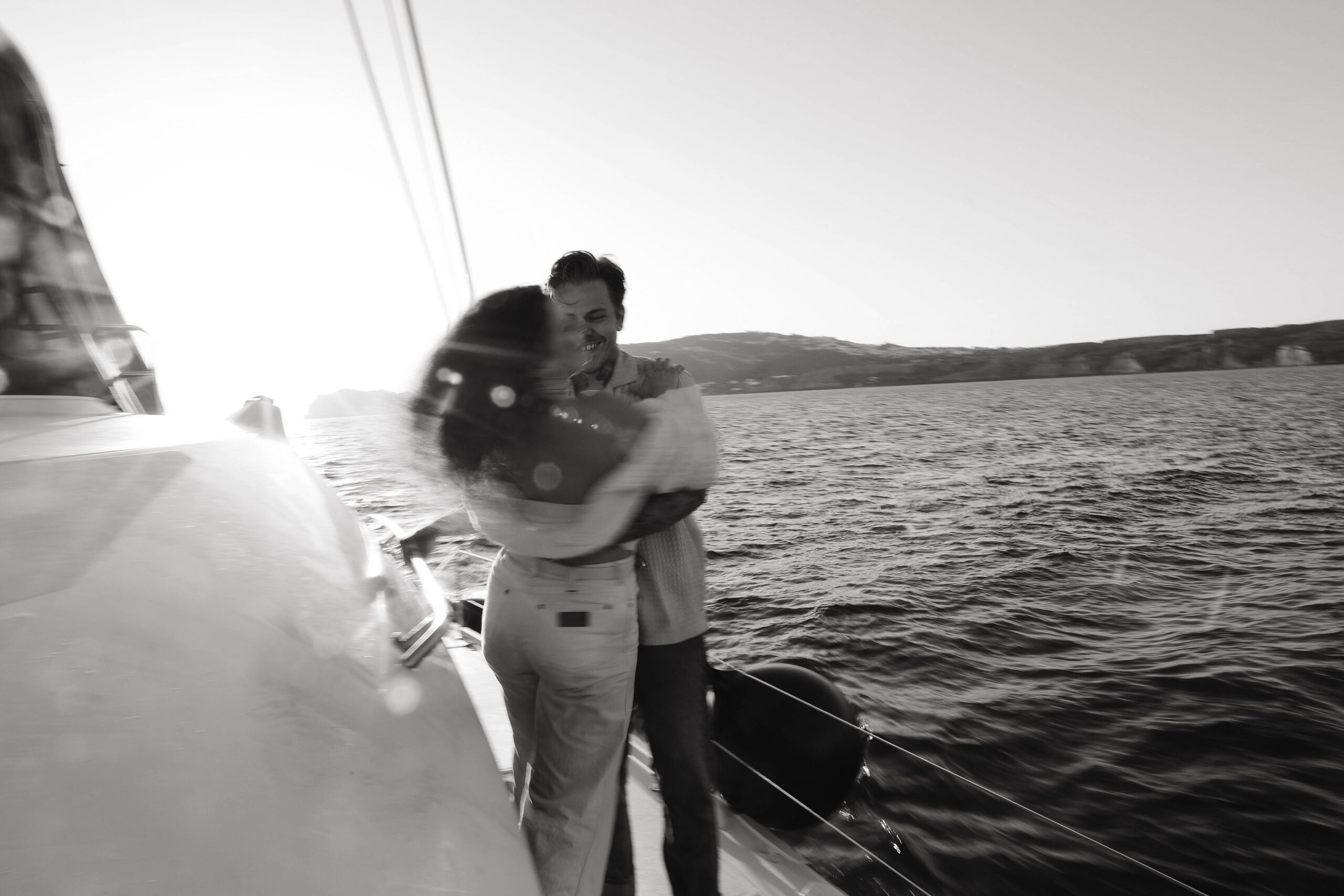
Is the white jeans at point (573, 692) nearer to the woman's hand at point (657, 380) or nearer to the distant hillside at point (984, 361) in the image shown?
the woman's hand at point (657, 380)

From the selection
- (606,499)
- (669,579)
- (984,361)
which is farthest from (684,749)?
(984,361)

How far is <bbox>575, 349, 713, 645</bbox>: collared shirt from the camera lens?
6.75ft

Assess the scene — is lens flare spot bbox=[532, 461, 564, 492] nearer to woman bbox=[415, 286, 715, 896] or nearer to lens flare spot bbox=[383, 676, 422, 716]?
woman bbox=[415, 286, 715, 896]

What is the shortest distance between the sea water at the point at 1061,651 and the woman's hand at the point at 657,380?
66 cm

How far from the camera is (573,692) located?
1.54 meters

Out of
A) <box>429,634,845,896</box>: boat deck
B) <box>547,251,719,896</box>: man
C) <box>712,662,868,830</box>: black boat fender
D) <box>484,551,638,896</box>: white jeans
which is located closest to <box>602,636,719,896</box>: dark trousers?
<box>547,251,719,896</box>: man

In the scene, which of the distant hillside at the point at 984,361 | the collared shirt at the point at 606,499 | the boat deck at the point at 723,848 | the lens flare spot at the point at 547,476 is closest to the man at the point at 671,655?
the boat deck at the point at 723,848

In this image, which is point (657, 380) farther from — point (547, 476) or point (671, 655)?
point (671, 655)

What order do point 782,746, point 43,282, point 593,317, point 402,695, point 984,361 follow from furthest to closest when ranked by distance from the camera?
point 984,361
point 782,746
point 43,282
point 593,317
point 402,695

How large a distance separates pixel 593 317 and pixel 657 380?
338 millimetres

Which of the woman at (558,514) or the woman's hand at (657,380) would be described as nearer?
the woman at (558,514)

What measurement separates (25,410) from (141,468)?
3.91ft

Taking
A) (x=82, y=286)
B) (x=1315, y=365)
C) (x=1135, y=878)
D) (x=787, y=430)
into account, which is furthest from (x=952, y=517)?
(x=1315, y=365)

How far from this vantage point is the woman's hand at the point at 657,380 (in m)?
1.99
